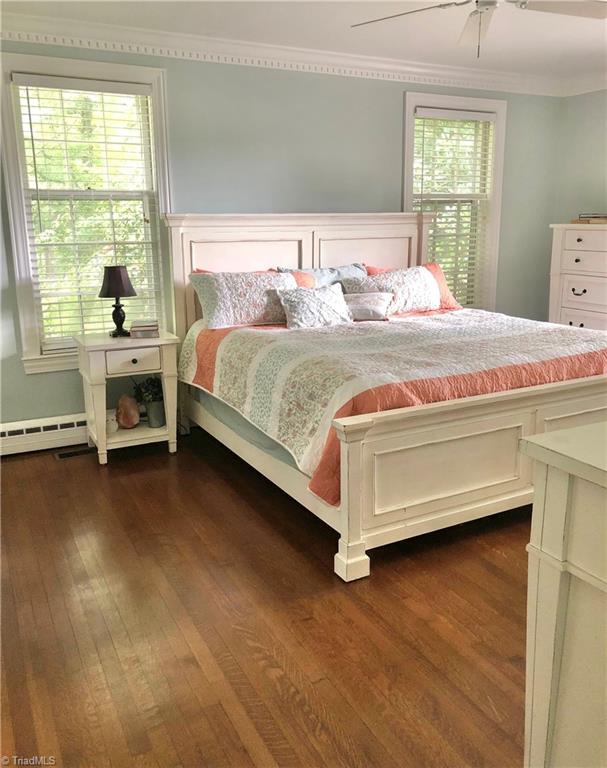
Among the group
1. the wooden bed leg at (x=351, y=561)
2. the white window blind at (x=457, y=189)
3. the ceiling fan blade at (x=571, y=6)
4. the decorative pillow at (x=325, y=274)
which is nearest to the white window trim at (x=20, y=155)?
the decorative pillow at (x=325, y=274)

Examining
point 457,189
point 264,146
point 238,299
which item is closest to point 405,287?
point 238,299

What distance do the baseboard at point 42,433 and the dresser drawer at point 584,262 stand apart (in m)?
3.83

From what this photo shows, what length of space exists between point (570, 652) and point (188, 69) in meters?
3.95

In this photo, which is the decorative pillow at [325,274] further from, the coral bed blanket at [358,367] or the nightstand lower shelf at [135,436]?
the nightstand lower shelf at [135,436]

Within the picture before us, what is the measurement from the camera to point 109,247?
3.99 m

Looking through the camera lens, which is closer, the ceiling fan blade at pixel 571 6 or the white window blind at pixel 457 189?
the ceiling fan blade at pixel 571 6

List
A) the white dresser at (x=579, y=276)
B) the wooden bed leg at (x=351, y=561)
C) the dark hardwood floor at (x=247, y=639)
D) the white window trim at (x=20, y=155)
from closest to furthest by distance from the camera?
the dark hardwood floor at (x=247, y=639) → the wooden bed leg at (x=351, y=561) → the white window trim at (x=20, y=155) → the white dresser at (x=579, y=276)

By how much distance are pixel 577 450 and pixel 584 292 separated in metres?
4.55

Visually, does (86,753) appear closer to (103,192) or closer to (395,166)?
(103,192)

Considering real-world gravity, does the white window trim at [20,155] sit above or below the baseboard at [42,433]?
above

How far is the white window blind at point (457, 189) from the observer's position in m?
5.02

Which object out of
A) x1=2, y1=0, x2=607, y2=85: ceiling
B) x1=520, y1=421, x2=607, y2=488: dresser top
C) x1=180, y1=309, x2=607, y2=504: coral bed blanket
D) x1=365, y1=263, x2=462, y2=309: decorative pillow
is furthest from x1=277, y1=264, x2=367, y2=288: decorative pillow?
x1=520, y1=421, x2=607, y2=488: dresser top

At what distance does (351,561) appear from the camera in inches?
98.1

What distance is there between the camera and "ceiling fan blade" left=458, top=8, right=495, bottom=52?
9.21 ft
